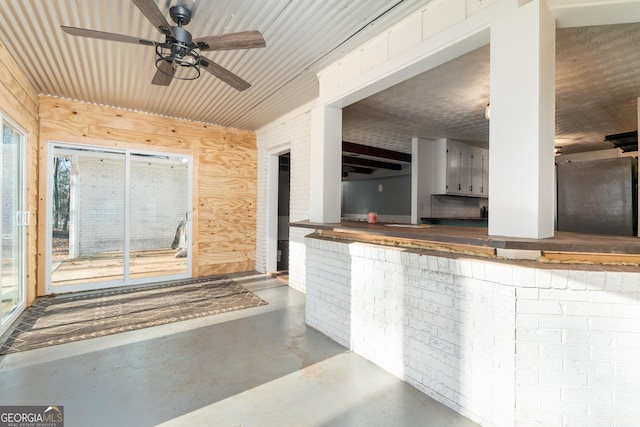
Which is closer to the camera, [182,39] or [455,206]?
[182,39]

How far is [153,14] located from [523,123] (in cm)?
244

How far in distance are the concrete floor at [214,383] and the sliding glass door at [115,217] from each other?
230 centimetres

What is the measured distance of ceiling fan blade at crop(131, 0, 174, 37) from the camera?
1782mm

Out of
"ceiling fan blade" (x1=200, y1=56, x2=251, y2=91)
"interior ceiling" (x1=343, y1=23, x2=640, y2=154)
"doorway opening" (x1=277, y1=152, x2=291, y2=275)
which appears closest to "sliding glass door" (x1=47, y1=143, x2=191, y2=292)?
"doorway opening" (x1=277, y1=152, x2=291, y2=275)

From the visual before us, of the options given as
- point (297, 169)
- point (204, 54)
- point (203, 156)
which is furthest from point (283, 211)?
point (204, 54)

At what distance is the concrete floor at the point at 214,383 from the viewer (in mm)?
1856

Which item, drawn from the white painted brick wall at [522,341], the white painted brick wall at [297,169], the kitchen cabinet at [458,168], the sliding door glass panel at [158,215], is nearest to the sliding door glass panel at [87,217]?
the sliding door glass panel at [158,215]

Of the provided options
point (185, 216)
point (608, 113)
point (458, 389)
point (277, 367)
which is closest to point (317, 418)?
point (277, 367)

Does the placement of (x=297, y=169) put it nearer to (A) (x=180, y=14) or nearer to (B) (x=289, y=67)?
(B) (x=289, y=67)

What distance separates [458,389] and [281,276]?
396 cm

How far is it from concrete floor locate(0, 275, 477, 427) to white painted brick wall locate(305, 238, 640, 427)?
0.27m

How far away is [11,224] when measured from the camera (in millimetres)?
3350

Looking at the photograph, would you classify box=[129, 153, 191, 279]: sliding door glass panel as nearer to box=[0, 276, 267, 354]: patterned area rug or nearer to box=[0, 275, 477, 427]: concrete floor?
box=[0, 276, 267, 354]: patterned area rug

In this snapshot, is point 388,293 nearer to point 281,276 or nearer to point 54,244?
point 281,276
